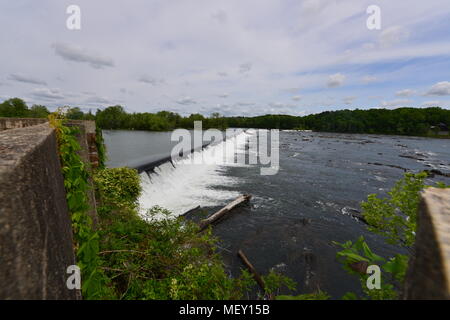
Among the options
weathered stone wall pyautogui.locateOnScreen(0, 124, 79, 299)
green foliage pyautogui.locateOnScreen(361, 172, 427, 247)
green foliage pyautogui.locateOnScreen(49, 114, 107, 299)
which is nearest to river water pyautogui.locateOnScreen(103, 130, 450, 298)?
green foliage pyautogui.locateOnScreen(361, 172, 427, 247)

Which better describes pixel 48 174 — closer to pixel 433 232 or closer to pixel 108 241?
pixel 433 232

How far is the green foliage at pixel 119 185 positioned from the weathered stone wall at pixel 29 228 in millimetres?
7335

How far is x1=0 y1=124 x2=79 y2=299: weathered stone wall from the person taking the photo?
1.10 m

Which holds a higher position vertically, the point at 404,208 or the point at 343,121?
the point at 343,121

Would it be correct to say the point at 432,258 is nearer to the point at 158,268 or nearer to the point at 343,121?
the point at 158,268

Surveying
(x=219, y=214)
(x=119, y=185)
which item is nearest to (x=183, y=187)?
(x=219, y=214)

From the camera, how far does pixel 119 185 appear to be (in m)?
9.53

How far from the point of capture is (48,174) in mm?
1818

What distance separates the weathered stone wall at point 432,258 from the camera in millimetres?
883

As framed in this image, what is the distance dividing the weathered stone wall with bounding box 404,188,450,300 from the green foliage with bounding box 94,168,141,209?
29.5 ft

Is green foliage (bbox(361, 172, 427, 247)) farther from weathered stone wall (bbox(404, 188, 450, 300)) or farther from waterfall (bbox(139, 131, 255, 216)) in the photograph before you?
waterfall (bbox(139, 131, 255, 216))

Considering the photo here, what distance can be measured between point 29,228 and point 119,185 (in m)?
9.10
